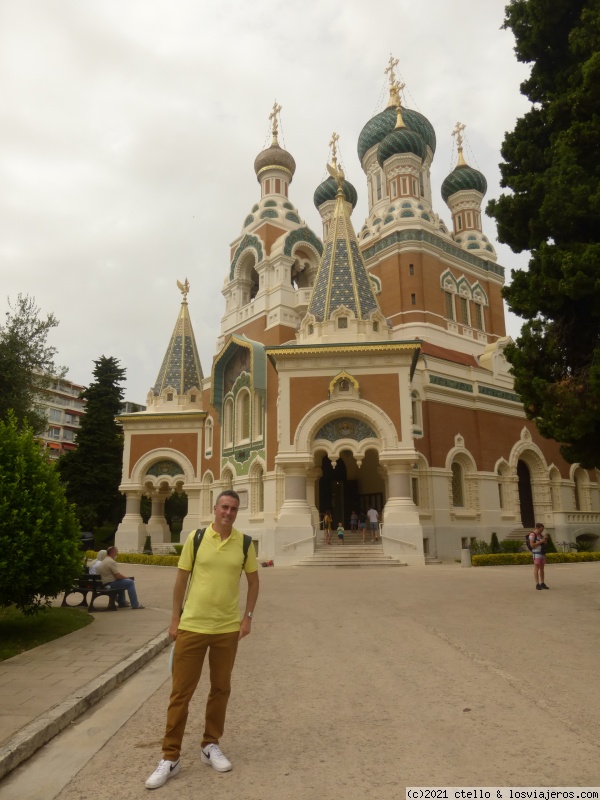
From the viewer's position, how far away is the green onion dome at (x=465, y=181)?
1252 inches

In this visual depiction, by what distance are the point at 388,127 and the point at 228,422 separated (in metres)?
18.6

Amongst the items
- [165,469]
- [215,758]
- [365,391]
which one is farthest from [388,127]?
[215,758]

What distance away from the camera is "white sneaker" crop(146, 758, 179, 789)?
299 centimetres

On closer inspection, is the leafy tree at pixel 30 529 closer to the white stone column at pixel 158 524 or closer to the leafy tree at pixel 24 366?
the leafy tree at pixel 24 366

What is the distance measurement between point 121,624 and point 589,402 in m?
7.00

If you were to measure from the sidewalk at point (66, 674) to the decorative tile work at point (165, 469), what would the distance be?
1847 centimetres

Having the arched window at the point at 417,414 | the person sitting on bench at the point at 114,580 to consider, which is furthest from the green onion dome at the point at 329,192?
the person sitting on bench at the point at 114,580

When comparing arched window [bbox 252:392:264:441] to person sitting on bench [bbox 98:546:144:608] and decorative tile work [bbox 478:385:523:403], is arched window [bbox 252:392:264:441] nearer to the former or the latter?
decorative tile work [bbox 478:385:523:403]

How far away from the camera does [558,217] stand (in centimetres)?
881

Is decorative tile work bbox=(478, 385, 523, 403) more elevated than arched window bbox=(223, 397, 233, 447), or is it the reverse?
decorative tile work bbox=(478, 385, 523, 403)

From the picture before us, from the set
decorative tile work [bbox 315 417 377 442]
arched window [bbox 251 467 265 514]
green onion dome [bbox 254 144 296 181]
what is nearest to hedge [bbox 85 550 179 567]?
arched window [bbox 251 467 265 514]

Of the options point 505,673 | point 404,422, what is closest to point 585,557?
point 404,422

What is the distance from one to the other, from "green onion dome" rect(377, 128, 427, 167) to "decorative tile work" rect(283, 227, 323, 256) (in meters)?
6.45

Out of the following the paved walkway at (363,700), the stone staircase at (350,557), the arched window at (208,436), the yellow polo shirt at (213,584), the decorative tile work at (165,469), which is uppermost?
the arched window at (208,436)
